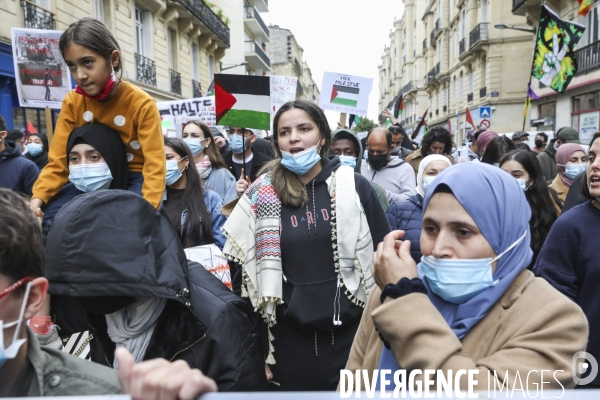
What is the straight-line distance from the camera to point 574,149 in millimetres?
5637

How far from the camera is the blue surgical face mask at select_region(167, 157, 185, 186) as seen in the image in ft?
14.0

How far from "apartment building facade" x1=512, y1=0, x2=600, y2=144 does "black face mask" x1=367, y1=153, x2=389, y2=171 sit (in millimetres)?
15143

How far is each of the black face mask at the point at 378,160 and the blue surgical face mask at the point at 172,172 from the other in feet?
7.62

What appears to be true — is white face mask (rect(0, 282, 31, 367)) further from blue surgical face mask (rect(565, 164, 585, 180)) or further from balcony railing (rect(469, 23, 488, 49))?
balcony railing (rect(469, 23, 488, 49))

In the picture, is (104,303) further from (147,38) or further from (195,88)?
(195,88)

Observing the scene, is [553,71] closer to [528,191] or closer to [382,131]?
[382,131]

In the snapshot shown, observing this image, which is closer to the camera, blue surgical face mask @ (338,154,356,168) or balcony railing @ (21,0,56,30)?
blue surgical face mask @ (338,154,356,168)

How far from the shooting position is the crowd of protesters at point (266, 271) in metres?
1.62

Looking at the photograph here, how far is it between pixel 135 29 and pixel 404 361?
20075mm

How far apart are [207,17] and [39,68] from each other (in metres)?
21.8

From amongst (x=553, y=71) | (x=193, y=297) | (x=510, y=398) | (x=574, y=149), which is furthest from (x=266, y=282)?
(x=553, y=71)

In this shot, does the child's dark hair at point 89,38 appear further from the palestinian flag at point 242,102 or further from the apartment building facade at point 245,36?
the apartment building facade at point 245,36

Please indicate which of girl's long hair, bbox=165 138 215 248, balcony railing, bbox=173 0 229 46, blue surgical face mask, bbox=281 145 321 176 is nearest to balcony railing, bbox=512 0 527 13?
balcony railing, bbox=173 0 229 46

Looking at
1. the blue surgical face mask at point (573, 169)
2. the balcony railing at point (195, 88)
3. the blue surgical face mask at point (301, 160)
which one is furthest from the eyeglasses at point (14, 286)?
the balcony railing at point (195, 88)
